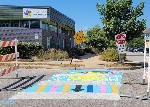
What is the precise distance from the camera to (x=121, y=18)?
2677cm

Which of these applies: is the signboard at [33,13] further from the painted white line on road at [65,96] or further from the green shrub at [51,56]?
the painted white line on road at [65,96]

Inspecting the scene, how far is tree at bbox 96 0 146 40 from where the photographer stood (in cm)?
2614

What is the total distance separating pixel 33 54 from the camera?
32844 millimetres

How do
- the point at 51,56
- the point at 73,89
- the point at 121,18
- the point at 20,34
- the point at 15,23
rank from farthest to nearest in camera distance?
the point at 15,23
the point at 20,34
the point at 51,56
the point at 121,18
the point at 73,89

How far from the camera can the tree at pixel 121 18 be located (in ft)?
85.8

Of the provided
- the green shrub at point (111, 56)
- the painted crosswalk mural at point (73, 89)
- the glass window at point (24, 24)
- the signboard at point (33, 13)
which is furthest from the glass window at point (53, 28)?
the painted crosswalk mural at point (73, 89)

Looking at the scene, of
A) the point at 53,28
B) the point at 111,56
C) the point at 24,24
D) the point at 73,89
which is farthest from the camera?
the point at 53,28

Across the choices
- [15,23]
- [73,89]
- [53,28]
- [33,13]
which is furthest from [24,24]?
[73,89]

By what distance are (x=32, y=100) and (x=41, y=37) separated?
26653mm

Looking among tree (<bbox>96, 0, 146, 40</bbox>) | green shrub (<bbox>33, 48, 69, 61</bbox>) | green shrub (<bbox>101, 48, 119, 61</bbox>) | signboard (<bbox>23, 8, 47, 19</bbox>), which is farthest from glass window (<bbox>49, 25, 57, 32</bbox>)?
tree (<bbox>96, 0, 146, 40</bbox>)

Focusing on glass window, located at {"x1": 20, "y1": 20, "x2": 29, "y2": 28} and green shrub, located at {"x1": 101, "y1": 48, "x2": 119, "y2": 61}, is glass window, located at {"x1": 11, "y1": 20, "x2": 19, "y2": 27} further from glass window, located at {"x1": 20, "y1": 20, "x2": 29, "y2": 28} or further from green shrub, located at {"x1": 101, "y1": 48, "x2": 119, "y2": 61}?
green shrub, located at {"x1": 101, "y1": 48, "x2": 119, "y2": 61}

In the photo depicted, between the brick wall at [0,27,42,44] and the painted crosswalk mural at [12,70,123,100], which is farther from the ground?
the brick wall at [0,27,42,44]

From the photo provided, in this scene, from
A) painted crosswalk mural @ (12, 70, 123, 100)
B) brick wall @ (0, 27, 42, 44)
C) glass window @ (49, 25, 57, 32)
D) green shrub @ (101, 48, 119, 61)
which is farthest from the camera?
glass window @ (49, 25, 57, 32)

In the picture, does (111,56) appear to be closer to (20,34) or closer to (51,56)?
(51,56)
